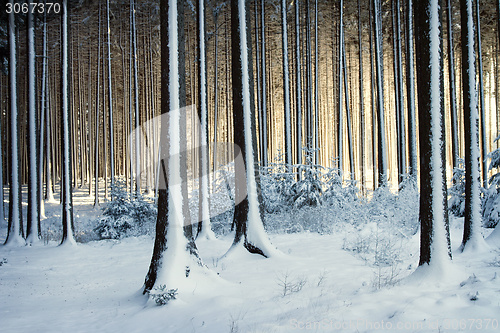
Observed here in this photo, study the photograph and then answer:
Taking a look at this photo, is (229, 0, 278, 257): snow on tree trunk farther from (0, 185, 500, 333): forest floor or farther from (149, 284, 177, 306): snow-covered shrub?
(149, 284, 177, 306): snow-covered shrub

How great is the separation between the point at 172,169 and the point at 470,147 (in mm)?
5766

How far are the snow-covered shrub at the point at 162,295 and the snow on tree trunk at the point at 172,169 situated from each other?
38 cm

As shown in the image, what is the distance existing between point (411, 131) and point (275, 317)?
9.91 m

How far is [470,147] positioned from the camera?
6707 mm

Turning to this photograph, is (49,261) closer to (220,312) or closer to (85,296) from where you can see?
(85,296)

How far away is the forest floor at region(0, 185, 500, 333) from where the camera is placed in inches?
141

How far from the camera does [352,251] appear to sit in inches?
284

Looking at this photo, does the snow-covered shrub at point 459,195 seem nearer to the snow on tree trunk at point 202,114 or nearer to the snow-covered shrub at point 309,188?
the snow-covered shrub at point 309,188

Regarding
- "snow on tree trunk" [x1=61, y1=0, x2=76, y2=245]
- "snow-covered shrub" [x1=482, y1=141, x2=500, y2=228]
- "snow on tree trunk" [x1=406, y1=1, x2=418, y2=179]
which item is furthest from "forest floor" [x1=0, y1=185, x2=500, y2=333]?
"snow on tree trunk" [x1=406, y1=1, x2=418, y2=179]

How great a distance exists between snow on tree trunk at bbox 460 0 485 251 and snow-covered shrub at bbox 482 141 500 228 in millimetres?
1864

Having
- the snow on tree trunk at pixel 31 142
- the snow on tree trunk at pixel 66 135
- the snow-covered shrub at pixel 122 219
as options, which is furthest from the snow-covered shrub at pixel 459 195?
the snow on tree trunk at pixel 31 142

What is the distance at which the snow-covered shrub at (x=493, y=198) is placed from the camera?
8172mm

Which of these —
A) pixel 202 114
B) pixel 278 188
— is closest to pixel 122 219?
pixel 202 114

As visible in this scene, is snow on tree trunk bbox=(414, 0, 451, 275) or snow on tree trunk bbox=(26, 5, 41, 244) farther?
snow on tree trunk bbox=(26, 5, 41, 244)
